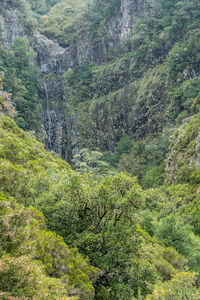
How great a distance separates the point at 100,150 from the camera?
153 feet

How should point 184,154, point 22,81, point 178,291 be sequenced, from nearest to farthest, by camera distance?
point 178,291
point 184,154
point 22,81

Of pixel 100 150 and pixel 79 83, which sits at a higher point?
pixel 79 83

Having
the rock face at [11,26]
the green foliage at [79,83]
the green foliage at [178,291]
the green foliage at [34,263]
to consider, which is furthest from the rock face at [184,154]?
the rock face at [11,26]

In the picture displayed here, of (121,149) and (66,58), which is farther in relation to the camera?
(66,58)

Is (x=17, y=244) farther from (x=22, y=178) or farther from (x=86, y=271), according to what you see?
(x=22, y=178)

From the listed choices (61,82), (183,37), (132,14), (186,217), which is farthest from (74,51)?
(186,217)

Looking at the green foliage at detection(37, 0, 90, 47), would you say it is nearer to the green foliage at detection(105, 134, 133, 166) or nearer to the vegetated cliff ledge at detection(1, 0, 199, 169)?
the vegetated cliff ledge at detection(1, 0, 199, 169)

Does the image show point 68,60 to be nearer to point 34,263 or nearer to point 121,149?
point 121,149

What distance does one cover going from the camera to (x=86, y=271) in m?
8.27

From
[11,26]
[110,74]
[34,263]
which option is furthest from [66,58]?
[34,263]

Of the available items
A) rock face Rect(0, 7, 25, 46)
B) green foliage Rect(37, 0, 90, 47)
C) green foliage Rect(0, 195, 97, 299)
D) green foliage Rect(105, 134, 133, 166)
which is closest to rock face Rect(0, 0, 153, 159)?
rock face Rect(0, 7, 25, 46)

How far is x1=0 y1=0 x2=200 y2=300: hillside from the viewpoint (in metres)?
7.69

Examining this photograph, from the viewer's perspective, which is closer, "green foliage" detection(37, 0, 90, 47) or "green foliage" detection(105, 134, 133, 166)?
"green foliage" detection(105, 134, 133, 166)

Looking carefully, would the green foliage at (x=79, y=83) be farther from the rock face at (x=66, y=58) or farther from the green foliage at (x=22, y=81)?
the green foliage at (x=22, y=81)
